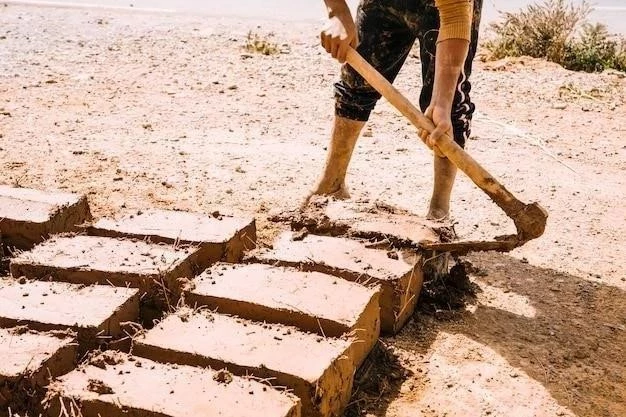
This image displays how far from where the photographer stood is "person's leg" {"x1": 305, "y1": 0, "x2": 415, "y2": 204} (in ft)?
11.3

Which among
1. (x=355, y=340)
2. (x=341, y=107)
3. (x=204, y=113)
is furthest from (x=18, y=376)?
(x=204, y=113)

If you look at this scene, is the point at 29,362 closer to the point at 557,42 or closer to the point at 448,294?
the point at 448,294

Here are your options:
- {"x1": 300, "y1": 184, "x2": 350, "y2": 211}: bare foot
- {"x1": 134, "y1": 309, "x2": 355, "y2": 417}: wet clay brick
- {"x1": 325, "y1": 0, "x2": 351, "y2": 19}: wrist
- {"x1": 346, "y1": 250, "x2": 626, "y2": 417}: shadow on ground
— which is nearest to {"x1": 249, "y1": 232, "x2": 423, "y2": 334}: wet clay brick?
{"x1": 346, "y1": 250, "x2": 626, "y2": 417}: shadow on ground

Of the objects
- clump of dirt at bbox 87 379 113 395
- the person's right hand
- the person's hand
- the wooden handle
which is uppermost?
the person's right hand

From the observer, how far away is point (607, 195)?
14.3 feet

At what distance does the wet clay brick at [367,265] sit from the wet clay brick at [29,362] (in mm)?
800

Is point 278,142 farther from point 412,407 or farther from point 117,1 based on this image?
point 117,1

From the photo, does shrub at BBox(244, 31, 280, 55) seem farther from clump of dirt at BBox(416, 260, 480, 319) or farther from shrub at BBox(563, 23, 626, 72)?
clump of dirt at BBox(416, 260, 480, 319)

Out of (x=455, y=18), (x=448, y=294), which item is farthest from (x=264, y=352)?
(x=455, y=18)

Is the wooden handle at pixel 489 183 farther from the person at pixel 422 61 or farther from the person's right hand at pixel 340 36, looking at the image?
the person's right hand at pixel 340 36

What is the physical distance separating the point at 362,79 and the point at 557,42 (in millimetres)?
4531

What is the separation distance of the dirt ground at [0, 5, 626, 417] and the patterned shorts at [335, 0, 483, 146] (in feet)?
2.24

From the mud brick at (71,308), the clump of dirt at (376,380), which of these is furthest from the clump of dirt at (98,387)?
the clump of dirt at (376,380)

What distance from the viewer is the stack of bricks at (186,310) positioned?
210 cm
